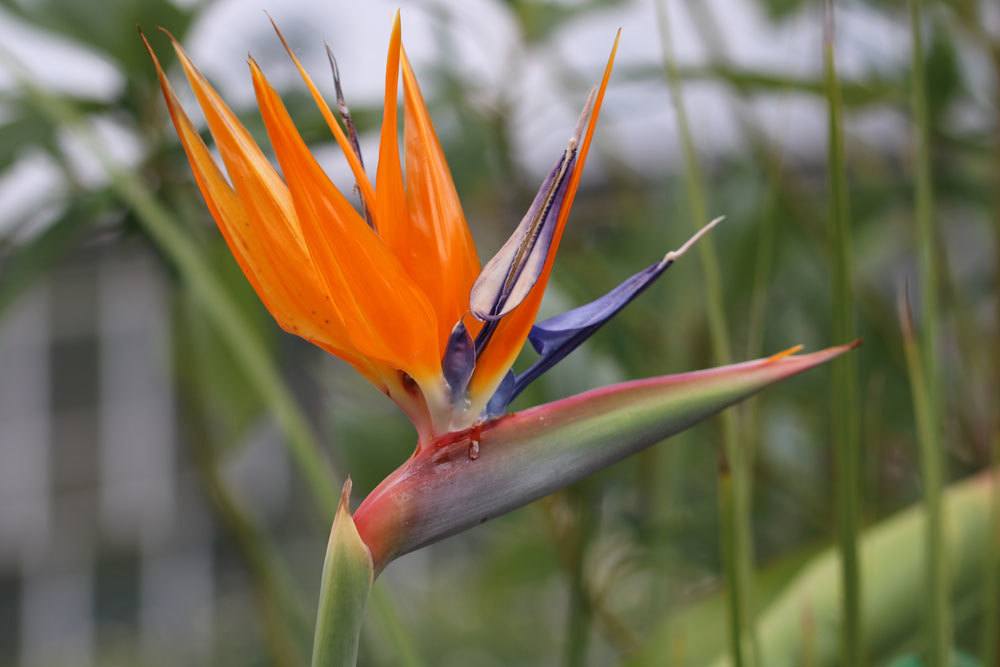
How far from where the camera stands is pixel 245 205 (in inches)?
11.1

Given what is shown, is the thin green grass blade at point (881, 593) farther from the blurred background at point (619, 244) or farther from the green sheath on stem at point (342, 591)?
the green sheath on stem at point (342, 591)

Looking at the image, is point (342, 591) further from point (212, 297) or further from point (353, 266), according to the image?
point (212, 297)

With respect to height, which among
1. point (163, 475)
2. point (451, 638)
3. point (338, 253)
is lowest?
point (163, 475)

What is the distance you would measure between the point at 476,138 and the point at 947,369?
1.68 ft

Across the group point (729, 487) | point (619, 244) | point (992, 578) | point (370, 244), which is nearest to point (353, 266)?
point (370, 244)

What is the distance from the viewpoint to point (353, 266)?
295mm

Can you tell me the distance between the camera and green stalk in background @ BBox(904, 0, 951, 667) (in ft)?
1.08

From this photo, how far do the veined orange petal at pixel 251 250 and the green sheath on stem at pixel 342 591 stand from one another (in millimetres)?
56

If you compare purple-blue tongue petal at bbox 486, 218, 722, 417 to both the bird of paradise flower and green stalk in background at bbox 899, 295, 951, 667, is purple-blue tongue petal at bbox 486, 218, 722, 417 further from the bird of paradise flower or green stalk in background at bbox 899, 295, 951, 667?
green stalk in background at bbox 899, 295, 951, 667

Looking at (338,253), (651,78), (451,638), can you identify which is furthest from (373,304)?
(451,638)

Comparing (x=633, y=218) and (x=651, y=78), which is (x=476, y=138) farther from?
(x=633, y=218)

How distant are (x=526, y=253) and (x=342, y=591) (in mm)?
107

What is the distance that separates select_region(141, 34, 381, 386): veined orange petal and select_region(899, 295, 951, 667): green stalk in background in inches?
7.7

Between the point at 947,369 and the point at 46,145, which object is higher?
the point at 46,145
